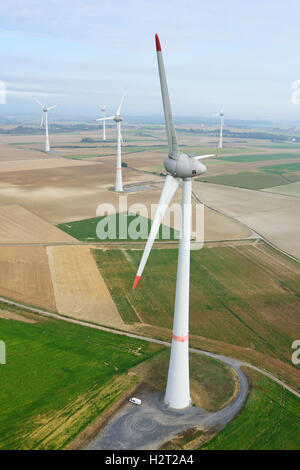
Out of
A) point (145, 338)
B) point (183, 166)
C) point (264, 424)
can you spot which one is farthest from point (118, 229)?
point (183, 166)

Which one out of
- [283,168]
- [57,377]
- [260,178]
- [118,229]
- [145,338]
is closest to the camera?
[57,377]

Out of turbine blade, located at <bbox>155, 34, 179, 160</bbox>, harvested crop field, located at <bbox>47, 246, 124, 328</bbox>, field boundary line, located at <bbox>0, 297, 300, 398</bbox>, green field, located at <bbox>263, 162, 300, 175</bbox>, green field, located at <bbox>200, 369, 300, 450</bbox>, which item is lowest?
green field, located at <bbox>200, 369, 300, 450</bbox>

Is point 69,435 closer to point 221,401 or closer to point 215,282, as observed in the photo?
point 221,401

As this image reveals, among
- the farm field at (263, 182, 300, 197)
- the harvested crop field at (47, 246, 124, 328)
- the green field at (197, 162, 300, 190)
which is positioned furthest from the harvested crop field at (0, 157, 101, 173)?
the harvested crop field at (47, 246, 124, 328)

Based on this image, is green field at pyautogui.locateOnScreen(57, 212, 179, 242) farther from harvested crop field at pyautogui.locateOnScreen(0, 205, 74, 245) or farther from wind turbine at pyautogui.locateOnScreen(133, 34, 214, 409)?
wind turbine at pyautogui.locateOnScreen(133, 34, 214, 409)

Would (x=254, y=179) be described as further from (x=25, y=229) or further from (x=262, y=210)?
(x=25, y=229)
